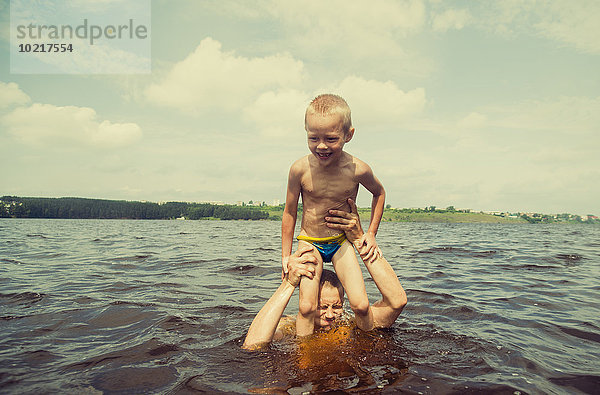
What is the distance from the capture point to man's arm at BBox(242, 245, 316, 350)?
15.9 feet

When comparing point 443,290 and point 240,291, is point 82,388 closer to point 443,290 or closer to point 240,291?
point 240,291

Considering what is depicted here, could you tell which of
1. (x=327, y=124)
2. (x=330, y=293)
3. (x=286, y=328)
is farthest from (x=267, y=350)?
(x=327, y=124)

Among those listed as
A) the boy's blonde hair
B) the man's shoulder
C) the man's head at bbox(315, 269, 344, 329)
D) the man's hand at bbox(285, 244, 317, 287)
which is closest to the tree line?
the man's shoulder

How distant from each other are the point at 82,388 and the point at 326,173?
3.81m

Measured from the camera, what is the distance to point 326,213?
5.37m

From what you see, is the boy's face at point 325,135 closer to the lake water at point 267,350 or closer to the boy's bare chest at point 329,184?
the boy's bare chest at point 329,184

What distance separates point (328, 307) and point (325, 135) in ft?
8.45

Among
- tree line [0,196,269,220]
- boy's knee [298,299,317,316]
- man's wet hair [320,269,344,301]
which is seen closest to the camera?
boy's knee [298,299,317,316]

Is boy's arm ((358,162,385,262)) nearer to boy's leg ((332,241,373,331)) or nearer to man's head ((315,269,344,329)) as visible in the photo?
boy's leg ((332,241,373,331))

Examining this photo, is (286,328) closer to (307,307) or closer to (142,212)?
(307,307)

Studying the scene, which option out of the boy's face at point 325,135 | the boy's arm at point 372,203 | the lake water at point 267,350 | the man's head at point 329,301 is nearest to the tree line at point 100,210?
the lake water at point 267,350

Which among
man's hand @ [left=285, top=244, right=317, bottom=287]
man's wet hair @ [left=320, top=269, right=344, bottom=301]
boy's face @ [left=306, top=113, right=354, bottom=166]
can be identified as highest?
boy's face @ [left=306, top=113, right=354, bottom=166]

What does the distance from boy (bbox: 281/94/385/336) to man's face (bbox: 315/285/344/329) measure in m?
0.24

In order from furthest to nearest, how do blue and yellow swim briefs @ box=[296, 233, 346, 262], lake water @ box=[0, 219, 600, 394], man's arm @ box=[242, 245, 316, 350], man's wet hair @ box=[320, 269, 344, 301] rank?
man's wet hair @ box=[320, 269, 344, 301] < blue and yellow swim briefs @ box=[296, 233, 346, 262] < man's arm @ box=[242, 245, 316, 350] < lake water @ box=[0, 219, 600, 394]
